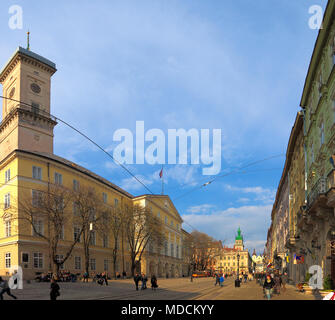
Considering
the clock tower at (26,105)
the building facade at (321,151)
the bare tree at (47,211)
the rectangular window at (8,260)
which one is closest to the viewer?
the building facade at (321,151)

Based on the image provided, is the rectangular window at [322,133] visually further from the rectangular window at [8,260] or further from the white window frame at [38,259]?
the rectangular window at [8,260]

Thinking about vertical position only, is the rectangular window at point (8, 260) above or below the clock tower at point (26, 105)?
below

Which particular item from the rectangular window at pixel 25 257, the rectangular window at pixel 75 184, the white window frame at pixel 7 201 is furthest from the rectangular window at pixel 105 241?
the white window frame at pixel 7 201

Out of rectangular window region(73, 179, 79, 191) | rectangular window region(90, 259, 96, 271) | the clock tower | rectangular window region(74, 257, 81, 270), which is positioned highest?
the clock tower

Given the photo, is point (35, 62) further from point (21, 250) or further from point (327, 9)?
point (327, 9)

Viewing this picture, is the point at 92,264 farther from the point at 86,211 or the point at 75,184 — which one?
the point at 86,211

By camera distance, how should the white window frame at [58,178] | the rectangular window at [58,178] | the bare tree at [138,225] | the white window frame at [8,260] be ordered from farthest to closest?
1. the bare tree at [138,225]
2. the rectangular window at [58,178]
3. the white window frame at [58,178]
4. the white window frame at [8,260]

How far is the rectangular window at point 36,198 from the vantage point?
46.5 m

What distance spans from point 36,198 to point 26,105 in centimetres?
1748

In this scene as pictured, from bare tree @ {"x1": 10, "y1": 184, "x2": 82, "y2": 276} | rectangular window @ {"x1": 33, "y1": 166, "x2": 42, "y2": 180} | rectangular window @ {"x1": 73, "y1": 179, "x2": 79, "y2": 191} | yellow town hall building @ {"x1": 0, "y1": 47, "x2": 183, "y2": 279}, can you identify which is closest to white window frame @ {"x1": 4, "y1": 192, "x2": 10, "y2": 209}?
yellow town hall building @ {"x1": 0, "y1": 47, "x2": 183, "y2": 279}

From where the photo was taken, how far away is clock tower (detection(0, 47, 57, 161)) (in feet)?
194

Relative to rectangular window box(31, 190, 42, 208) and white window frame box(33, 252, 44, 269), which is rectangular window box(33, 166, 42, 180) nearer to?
rectangular window box(31, 190, 42, 208)

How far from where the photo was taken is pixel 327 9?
23.6 metres
